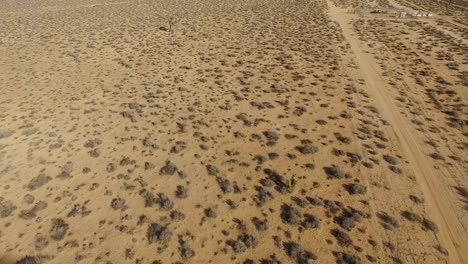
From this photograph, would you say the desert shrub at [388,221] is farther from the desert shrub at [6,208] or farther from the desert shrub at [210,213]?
the desert shrub at [6,208]

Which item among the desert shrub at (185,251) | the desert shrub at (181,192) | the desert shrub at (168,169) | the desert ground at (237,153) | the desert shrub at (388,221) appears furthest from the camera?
the desert shrub at (168,169)

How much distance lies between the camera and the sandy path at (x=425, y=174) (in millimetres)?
10758

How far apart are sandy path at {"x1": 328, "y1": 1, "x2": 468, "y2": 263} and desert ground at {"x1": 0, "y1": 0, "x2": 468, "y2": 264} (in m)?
0.06

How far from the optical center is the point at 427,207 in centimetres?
1204

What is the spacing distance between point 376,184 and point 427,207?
1.88 meters

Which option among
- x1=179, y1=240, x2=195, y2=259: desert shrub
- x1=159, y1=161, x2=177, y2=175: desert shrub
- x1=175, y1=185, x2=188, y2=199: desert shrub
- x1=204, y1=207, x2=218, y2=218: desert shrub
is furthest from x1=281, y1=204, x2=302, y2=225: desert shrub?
x1=159, y1=161, x2=177, y2=175: desert shrub

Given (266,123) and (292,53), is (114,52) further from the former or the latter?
(266,123)

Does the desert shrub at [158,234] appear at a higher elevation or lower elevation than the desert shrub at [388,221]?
lower

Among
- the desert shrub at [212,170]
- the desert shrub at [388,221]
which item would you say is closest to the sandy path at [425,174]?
the desert shrub at [388,221]

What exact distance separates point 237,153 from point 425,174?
310 inches

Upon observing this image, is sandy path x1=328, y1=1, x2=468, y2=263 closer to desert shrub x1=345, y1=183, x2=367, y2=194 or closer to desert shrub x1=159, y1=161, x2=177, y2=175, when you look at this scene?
desert shrub x1=345, y1=183, x2=367, y2=194

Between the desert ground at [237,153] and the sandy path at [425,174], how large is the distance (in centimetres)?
6

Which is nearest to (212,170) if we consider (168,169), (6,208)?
(168,169)

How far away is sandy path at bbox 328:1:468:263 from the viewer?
10758mm
